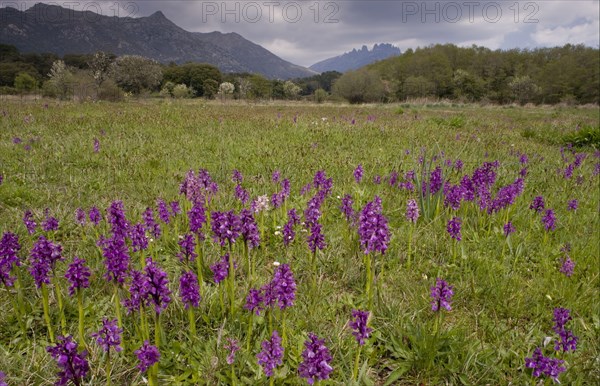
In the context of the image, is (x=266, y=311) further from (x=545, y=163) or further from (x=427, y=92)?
(x=427, y=92)

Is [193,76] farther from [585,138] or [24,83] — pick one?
[585,138]

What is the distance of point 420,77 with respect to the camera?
106m

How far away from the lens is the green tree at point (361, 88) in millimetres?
96938

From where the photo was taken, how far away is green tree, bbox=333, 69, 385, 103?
96.9 m

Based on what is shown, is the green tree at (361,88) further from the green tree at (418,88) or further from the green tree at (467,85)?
the green tree at (467,85)

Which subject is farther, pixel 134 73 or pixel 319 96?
pixel 319 96

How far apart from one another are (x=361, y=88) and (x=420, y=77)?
71.3 feet

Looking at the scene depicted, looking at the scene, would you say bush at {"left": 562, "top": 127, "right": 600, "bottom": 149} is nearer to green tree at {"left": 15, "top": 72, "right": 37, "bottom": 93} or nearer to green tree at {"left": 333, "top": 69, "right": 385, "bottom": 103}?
green tree at {"left": 333, "top": 69, "right": 385, "bottom": 103}

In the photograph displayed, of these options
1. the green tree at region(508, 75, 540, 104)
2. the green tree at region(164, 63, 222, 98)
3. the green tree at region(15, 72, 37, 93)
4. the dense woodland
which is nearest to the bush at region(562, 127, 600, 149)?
the dense woodland

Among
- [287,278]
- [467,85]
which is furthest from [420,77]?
[287,278]

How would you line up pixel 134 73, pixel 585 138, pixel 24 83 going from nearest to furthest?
pixel 585 138 → pixel 134 73 → pixel 24 83

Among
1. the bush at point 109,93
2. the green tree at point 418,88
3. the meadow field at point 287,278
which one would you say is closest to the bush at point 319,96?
the green tree at point 418,88

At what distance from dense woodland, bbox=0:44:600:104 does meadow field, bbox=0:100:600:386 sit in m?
54.9

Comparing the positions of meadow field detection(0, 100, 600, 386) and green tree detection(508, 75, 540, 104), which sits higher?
green tree detection(508, 75, 540, 104)
